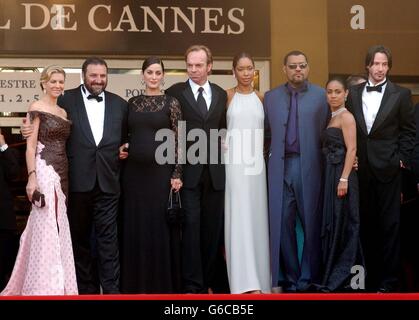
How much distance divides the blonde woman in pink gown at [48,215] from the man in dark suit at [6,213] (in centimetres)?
45

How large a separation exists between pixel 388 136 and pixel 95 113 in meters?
2.22

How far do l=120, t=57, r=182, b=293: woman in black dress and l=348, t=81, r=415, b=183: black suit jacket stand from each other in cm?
141

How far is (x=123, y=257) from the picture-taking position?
6.85 meters

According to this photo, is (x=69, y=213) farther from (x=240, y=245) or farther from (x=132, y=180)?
(x=240, y=245)

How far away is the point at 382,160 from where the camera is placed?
276 inches

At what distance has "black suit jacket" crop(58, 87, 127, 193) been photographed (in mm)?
6727

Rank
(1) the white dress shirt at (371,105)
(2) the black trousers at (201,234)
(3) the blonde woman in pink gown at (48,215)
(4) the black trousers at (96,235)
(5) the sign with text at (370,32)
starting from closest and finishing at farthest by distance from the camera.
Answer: (3) the blonde woman in pink gown at (48,215) → (4) the black trousers at (96,235) → (2) the black trousers at (201,234) → (1) the white dress shirt at (371,105) → (5) the sign with text at (370,32)

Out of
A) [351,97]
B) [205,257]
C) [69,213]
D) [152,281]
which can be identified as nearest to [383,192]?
[351,97]

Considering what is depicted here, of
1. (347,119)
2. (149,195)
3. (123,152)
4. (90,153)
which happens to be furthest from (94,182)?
(347,119)

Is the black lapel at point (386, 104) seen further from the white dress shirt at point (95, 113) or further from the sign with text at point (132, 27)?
the sign with text at point (132, 27)

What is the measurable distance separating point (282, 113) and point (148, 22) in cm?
245

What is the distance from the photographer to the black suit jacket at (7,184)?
23.0 feet

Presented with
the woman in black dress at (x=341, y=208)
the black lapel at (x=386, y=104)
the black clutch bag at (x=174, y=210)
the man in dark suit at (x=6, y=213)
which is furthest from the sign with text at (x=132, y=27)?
the black clutch bag at (x=174, y=210)

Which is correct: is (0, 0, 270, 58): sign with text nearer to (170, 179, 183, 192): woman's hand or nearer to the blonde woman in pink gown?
the blonde woman in pink gown
